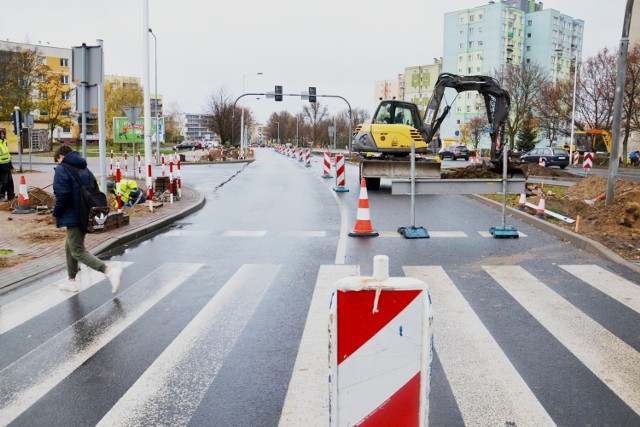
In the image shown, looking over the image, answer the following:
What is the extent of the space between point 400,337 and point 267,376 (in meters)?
1.95

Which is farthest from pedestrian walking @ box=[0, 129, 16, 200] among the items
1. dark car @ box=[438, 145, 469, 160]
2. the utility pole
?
dark car @ box=[438, 145, 469, 160]

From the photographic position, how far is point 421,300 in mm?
2645

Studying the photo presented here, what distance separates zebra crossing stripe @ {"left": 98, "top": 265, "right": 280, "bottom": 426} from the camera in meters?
3.72

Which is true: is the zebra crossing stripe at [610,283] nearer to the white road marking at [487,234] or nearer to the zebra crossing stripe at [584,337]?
the zebra crossing stripe at [584,337]

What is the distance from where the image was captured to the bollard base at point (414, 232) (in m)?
10.5

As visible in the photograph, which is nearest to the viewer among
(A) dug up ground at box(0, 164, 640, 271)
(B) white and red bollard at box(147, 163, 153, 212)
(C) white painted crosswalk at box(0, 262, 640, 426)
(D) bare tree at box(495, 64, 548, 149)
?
(C) white painted crosswalk at box(0, 262, 640, 426)

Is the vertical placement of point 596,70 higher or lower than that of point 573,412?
higher

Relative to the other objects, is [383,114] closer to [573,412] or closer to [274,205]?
[274,205]

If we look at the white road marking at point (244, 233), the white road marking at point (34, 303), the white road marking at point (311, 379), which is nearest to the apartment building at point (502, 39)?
the white road marking at point (244, 233)

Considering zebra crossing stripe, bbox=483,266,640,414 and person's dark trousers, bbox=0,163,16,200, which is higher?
person's dark trousers, bbox=0,163,16,200

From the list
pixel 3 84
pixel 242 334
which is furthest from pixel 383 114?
pixel 3 84

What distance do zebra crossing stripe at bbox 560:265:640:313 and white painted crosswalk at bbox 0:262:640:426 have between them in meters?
0.02

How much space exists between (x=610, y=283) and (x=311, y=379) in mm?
4840

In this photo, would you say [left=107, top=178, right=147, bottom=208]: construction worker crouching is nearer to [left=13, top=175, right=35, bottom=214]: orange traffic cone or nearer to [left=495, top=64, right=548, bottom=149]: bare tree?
[left=13, top=175, right=35, bottom=214]: orange traffic cone
